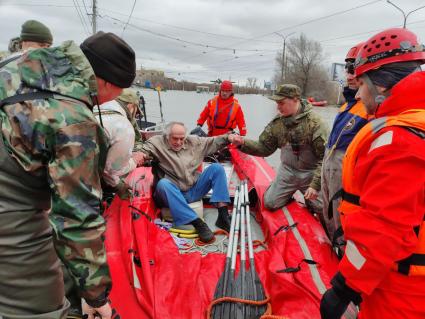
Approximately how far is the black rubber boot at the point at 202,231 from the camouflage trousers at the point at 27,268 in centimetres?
193

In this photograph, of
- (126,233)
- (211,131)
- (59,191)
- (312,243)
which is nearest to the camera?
(59,191)

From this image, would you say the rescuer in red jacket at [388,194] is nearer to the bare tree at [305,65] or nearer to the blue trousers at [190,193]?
the blue trousers at [190,193]

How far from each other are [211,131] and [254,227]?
315 cm

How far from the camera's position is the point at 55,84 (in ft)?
3.13

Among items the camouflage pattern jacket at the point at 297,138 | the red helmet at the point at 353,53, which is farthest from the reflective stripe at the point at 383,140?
the camouflage pattern jacket at the point at 297,138

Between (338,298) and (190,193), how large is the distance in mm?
2437

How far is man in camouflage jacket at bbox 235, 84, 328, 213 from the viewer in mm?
3221

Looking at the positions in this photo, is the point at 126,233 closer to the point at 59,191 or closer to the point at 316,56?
the point at 59,191

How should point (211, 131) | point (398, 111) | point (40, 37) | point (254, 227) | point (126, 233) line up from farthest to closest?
point (211, 131) → point (254, 227) → point (40, 37) → point (126, 233) → point (398, 111)

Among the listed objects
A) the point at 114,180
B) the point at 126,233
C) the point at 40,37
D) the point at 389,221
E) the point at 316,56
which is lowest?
the point at 126,233

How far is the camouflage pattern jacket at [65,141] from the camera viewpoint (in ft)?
3.04

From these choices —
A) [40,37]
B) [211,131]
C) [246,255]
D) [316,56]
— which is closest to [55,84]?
[246,255]

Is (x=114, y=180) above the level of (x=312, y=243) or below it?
above

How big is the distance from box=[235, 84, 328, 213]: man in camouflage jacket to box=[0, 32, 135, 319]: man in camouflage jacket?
2350 millimetres
